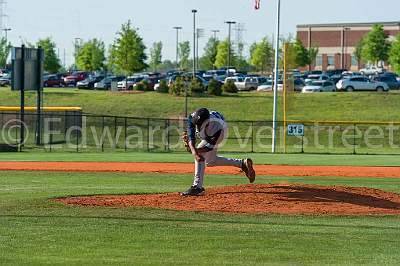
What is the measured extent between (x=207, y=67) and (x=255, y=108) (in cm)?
8015

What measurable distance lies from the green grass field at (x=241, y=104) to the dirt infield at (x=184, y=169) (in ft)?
85.8

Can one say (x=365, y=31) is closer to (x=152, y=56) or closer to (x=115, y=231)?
(x=152, y=56)

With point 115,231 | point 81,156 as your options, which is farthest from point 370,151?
point 115,231

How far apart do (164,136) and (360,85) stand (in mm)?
28042

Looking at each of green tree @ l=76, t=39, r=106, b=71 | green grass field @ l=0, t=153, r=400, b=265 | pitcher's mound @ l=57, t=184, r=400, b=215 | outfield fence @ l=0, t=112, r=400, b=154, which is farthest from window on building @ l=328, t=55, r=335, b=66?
green grass field @ l=0, t=153, r=400, b=265

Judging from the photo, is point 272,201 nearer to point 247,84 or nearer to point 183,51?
point 247,84

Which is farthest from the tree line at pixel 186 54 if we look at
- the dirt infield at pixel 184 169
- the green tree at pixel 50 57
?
the dirt infield at pixel 184 169

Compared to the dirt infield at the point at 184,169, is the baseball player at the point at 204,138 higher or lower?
higher

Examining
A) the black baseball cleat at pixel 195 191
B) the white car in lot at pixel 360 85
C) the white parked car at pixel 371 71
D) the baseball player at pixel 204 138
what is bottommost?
the black baseball cleat at pixel 195 191

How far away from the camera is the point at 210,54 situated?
134 meters

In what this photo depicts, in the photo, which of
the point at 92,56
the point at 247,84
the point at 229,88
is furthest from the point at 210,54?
the point at 229,88

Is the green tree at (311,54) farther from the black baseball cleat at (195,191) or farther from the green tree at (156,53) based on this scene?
the black baseball cleat at (195,191)

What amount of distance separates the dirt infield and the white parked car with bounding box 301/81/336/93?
4277 centimetres

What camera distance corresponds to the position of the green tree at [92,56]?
10700 cm
